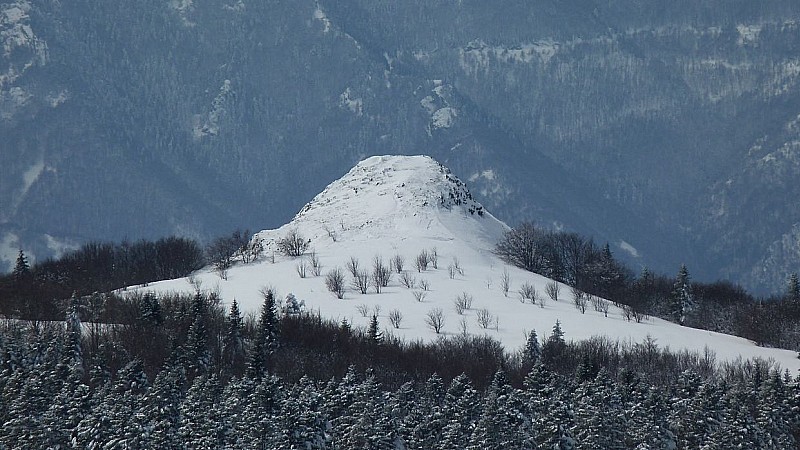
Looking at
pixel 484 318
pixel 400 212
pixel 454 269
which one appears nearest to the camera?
pixel 484 318

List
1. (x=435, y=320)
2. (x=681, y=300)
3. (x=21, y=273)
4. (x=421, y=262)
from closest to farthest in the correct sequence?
1. (x=435, y=320)
2. (x=21, y=273)
3. (x=681, y=300)
4. (x=421, y=262)

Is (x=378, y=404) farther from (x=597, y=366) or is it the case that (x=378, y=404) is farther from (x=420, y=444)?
(x=597, y=366)

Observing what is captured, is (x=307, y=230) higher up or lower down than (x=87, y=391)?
higher up

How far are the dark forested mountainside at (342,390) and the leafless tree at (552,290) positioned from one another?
793 inches

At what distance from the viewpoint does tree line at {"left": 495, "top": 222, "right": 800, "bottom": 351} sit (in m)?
157

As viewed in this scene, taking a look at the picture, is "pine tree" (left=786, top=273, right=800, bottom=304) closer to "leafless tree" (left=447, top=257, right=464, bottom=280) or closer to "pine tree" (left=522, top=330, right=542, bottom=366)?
"leafless tree" (left=447, top=257, right=464, bottom=280)

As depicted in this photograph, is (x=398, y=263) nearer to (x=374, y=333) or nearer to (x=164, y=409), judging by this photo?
(x=374, y=333)

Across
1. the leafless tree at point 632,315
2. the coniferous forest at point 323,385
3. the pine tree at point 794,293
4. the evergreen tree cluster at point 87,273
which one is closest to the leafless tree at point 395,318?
the coniferous forest at point 323,385

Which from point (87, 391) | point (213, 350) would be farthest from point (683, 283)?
point (87, 391)

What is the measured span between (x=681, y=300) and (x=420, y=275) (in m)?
27.6

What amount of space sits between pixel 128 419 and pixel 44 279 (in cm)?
6548

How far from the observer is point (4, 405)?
106 metres

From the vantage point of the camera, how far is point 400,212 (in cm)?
18438

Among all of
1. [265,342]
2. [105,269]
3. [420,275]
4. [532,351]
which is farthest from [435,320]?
[105,269]
